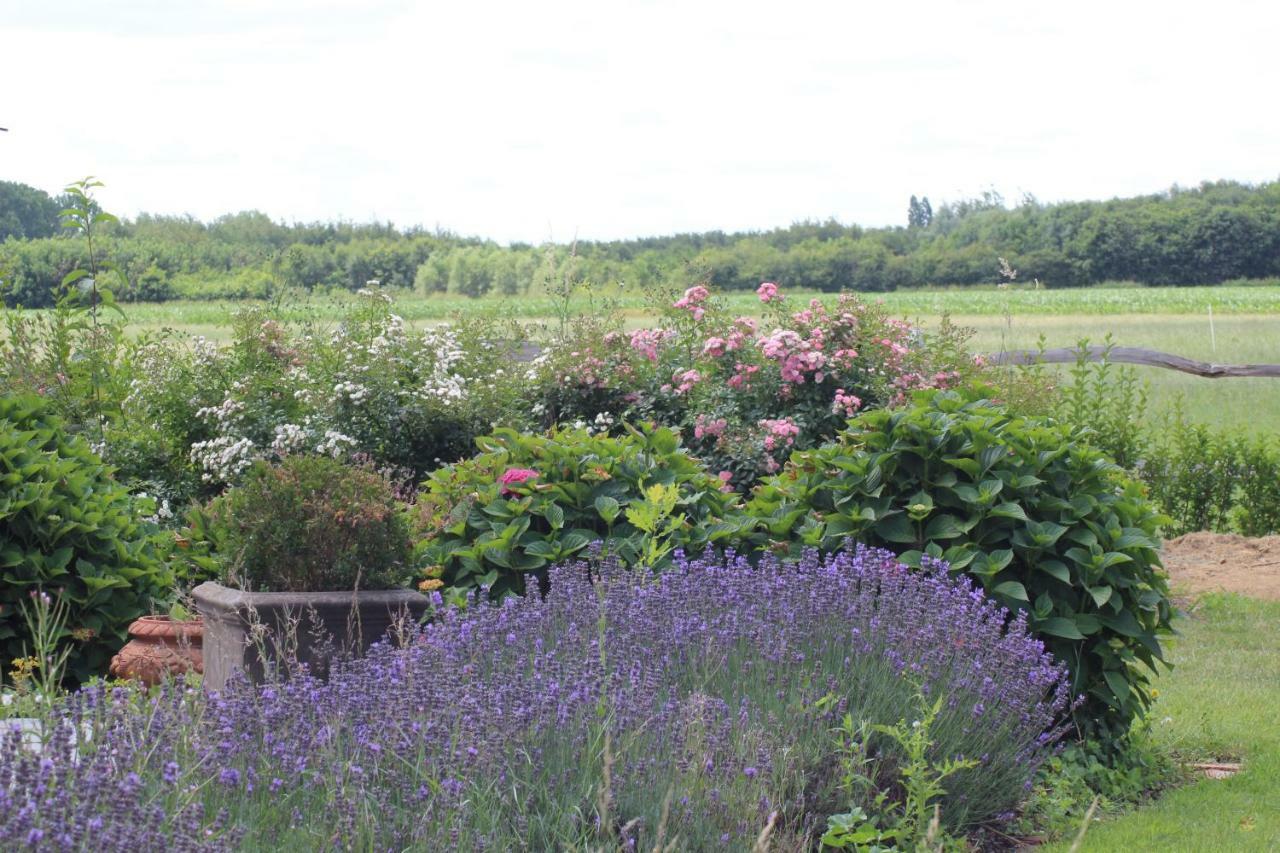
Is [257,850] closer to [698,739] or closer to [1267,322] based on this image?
[698,739]

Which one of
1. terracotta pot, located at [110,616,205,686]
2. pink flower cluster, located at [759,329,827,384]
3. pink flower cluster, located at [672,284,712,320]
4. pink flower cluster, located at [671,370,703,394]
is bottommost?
terracotta pot, located at [110,616,205,686]

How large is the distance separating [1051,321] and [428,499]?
3154 cm

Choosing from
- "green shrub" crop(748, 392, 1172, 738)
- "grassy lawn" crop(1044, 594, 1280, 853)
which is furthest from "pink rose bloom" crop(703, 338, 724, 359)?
A: "green shrub" crop(748, 392, 1172, 738)

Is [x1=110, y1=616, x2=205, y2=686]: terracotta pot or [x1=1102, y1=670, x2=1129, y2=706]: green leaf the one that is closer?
[x1=1102, y1=670, x2=1129, y2=706]: green leaf

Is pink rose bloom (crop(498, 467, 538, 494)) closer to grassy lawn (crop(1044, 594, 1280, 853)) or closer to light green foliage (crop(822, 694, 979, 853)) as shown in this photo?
light green foliage (crop(822, 694, 979, 853))

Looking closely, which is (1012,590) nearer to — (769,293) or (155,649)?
(155,649)

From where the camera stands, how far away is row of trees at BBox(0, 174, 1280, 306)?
34438 millimetres

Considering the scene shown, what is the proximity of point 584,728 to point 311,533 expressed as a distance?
1984 mm

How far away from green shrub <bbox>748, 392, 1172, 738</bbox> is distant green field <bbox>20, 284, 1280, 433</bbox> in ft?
16.2

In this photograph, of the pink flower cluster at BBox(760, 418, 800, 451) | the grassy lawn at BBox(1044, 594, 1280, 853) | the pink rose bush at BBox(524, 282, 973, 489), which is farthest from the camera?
the pink rose bush at BBox(524, 282, 973, 489)

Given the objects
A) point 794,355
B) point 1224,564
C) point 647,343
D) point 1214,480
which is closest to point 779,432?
point 794,355

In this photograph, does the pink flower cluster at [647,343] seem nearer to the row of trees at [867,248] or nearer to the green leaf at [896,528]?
the green leaf at [896,528]

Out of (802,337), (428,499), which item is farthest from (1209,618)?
(428,499)

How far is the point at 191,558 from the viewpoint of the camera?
5691mm
